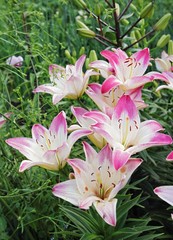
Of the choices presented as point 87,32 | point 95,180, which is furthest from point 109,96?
point 87,32

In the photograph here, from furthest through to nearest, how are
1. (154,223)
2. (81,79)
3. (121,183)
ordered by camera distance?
(154,223) < (81,79) < (121,183)

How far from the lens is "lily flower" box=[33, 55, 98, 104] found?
113 cm

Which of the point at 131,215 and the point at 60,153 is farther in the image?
the point at 131,215

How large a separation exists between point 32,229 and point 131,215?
9.6 inches

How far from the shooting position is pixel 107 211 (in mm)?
847

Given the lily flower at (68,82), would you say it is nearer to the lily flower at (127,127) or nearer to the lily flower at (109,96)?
the lily flower at (109,96)

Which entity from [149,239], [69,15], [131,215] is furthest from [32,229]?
[69,15]

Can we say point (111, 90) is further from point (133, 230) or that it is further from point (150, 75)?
point (133, 230)

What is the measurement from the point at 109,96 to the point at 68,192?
0.76ft

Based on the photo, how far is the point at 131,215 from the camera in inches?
50.4

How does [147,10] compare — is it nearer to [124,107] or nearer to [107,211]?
[124,107]

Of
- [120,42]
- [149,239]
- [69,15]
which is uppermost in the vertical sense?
[120,42]

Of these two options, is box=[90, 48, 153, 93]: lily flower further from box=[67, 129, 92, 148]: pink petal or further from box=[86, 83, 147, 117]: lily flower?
box=[67, 129, 92, 148]: pink petal

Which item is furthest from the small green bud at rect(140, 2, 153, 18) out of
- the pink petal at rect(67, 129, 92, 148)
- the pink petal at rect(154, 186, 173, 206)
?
the pink petal at rect(154, 186, 173, 206)
